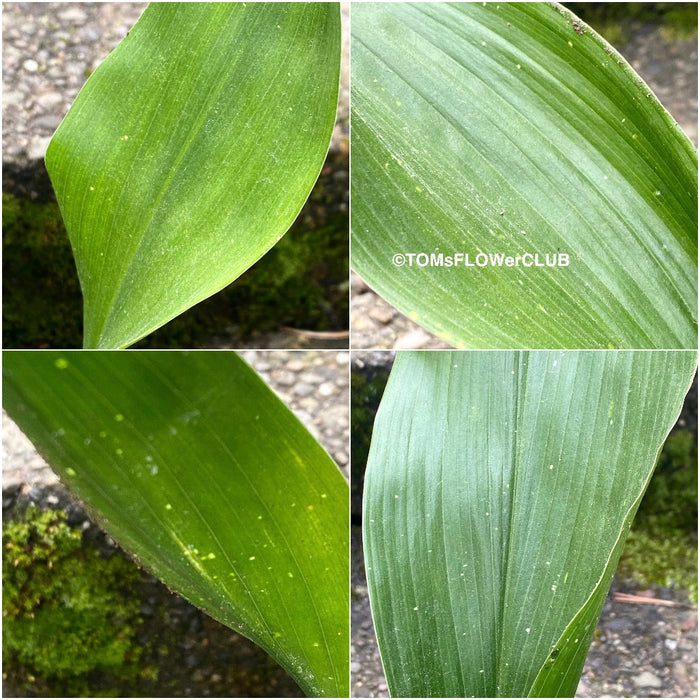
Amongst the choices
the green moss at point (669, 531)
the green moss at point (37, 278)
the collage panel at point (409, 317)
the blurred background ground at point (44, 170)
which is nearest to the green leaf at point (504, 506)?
the collage panel at point (409, 317)

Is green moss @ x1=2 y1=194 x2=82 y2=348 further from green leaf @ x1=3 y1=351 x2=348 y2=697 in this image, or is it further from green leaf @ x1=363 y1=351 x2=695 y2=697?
green leaf @ x1=363 y1=351 x2=695 y2=697

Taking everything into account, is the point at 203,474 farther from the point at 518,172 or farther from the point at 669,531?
the point at 669,531

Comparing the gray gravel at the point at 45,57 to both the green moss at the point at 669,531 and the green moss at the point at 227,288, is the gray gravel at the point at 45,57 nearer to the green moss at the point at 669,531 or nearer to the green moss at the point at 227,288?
the green moss at the point at 227,288

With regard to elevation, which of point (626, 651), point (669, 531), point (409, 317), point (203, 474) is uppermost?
point (409, 317)

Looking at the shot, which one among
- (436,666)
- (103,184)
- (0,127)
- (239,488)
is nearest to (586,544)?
(436,666)

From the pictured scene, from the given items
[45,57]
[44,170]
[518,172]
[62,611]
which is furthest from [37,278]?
[518,172]

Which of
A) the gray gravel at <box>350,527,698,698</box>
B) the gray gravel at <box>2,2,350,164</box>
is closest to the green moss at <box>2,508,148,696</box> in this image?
the gray gravel at <box>350,527,698,698</box>
